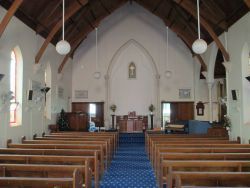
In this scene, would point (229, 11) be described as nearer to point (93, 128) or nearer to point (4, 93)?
point (4, 93)

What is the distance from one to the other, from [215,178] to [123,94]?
13.7 m

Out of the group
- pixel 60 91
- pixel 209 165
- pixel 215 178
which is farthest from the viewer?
pixel 60 91

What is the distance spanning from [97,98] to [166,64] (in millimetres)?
4432

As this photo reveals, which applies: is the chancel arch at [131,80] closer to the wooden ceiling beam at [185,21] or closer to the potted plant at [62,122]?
the potted plant at [62,122]

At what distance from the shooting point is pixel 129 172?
7.07 m

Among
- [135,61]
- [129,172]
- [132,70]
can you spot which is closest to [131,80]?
[132,70]

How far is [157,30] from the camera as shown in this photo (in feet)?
54.8

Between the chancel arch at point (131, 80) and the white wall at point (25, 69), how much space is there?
4.50 meters

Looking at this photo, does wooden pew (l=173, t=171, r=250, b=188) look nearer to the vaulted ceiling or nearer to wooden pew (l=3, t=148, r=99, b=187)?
wooden pew (l=3, t=148, r=99, b=187)

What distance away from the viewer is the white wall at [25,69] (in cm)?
794

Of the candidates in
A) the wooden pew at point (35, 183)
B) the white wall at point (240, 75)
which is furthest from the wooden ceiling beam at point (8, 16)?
the white wall at point (240, 75)

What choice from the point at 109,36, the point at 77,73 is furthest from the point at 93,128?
the point at 109,36

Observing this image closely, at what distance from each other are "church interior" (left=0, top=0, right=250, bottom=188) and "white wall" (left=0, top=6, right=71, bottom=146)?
34mm

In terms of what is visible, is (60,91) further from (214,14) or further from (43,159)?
(43,159)
